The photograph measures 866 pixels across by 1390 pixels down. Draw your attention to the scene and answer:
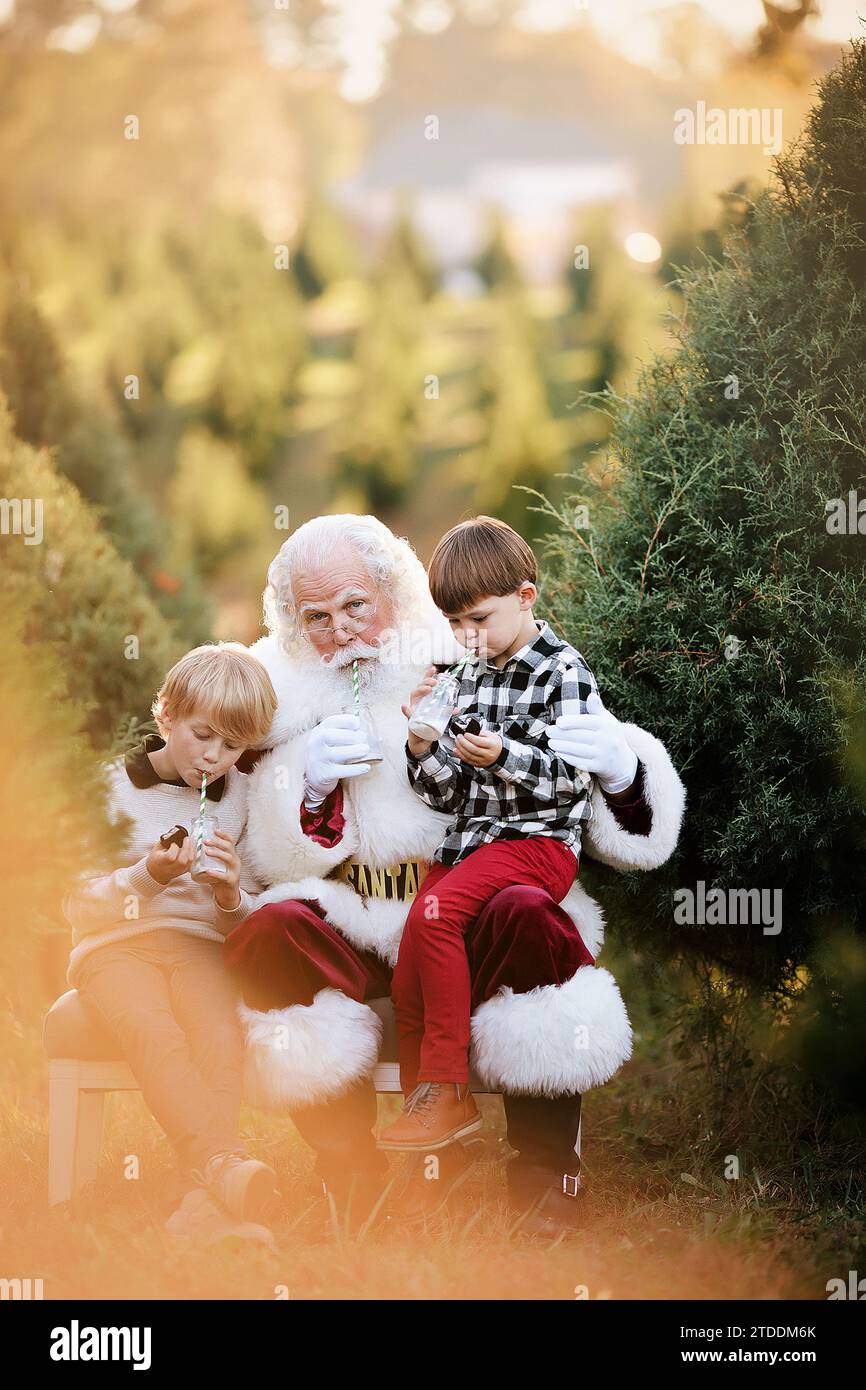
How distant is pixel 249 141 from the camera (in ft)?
46.9

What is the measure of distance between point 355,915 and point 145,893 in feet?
1.56

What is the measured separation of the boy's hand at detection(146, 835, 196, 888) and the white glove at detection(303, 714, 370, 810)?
0.31 metres

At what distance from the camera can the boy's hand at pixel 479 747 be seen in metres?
2.71

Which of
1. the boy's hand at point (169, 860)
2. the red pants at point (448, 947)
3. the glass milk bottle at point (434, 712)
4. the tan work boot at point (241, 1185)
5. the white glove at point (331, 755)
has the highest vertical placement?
the glass milk bottle at point (434, 712)

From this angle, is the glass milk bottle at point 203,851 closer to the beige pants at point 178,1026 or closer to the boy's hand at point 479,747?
A: the beige pants at point 178,1026

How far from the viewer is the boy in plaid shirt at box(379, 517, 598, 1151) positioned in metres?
2.68

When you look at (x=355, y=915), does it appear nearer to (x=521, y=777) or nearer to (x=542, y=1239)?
(x=521, y=777)

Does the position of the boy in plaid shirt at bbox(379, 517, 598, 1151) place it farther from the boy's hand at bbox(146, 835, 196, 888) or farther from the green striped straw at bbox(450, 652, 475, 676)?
the boy's hand at bbox(146, 835, 196, 888)

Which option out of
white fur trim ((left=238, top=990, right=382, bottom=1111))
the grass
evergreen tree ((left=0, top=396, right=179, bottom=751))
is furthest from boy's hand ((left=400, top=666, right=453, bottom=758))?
the grass

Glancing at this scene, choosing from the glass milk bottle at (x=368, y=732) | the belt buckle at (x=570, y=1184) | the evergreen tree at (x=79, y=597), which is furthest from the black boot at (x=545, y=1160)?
the evergreen tree at (x=79, y=597)

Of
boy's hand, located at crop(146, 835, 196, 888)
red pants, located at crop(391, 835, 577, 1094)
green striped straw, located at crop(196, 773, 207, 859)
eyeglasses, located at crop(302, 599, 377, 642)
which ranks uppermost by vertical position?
eyeglasses, located at crop(302, 599, 377, 642)

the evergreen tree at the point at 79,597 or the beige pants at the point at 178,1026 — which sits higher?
the evergreen tree at the point at 79,597

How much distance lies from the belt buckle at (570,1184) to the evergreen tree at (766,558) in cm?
80

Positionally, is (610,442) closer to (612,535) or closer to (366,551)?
A: (612,535)
